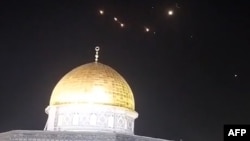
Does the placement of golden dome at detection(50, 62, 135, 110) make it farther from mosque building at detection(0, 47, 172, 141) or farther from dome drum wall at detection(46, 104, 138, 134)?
dome drum wall at detection(46, 104, 138, 134)

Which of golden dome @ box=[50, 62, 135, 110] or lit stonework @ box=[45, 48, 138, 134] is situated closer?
lit stonework @ box=[45, 48, 138, 134]

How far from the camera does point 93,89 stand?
55.3 ft

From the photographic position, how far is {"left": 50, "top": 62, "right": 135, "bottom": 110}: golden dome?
1675cm

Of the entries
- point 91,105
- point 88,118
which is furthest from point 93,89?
point 88,118

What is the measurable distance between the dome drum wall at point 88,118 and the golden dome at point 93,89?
19 centimetres

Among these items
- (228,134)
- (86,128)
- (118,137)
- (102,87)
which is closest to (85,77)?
(102,87)

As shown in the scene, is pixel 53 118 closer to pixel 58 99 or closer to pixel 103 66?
pixel 58 99

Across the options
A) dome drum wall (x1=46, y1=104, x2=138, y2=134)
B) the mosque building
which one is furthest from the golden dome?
dome drum wall (x1=46, y1=104, x2=138, y2=134)

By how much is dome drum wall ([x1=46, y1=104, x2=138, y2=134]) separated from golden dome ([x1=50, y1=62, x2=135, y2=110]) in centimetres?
19

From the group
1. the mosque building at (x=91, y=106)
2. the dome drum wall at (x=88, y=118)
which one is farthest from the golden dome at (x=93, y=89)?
the dome drum wall at (x=88, y=118)

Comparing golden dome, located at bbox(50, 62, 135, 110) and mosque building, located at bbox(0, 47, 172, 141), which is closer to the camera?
mosque building, located at bbox(0, 47, 172, 141)

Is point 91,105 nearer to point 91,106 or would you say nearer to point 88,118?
point 91,106

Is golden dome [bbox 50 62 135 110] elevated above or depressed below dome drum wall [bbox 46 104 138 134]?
above

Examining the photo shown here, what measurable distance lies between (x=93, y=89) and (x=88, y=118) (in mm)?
966
